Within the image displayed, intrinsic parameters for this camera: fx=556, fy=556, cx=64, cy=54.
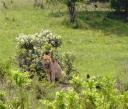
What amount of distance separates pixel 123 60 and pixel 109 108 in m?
19.8

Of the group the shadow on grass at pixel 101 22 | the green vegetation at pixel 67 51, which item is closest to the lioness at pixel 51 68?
the green vegetation at pixel 67 51

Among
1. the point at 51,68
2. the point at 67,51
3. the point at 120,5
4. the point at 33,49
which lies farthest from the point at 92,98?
the point at 120,5

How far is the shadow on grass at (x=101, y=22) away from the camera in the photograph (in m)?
36.0

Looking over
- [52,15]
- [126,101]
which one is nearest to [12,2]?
[52,15]

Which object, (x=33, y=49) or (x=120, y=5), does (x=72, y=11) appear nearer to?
(x=120, y=5)

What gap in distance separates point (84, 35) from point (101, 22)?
421 centimetres

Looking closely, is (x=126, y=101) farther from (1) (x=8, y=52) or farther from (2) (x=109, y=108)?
(1) (x=8, y=52)

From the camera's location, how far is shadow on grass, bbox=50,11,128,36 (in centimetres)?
3603

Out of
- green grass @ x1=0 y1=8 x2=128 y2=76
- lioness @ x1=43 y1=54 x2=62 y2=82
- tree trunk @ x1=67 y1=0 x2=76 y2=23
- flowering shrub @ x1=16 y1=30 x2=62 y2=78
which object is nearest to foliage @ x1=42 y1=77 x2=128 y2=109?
lioness @ x1=43 y1=54 x2=62 y2=82

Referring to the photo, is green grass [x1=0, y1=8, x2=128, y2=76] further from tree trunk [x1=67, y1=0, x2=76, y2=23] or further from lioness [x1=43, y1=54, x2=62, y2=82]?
lioness [x1=43, y1=54, x2=62, y2=82]

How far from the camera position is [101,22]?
124ft

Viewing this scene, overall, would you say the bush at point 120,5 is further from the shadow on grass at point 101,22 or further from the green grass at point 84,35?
the green grass at point 84,35

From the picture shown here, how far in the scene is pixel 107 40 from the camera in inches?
1310

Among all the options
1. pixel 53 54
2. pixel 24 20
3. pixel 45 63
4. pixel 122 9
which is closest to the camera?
pixel 45 63
